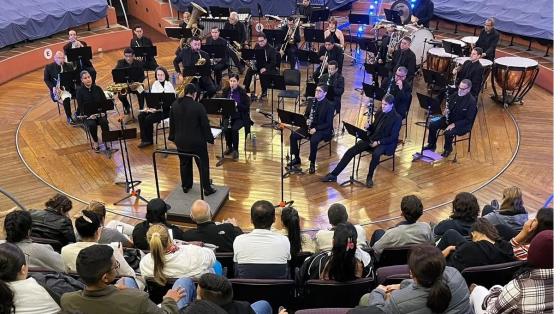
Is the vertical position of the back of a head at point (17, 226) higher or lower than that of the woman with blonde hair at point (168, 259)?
higher

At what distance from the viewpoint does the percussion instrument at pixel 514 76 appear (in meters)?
9.45

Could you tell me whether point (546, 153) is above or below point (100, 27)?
below

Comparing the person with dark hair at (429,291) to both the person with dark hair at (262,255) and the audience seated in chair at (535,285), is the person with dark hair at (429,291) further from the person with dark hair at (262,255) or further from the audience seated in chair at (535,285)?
the person with dark hair at (262,255)

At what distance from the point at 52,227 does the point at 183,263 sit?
5.07 feet

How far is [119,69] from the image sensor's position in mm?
8500

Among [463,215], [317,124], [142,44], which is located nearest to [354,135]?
[317,124]

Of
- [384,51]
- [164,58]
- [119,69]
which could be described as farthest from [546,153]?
[164,58]

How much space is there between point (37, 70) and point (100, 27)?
283 cm

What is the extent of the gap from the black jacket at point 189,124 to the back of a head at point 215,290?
138 inches

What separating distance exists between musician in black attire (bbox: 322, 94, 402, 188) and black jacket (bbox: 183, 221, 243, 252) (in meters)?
3.05

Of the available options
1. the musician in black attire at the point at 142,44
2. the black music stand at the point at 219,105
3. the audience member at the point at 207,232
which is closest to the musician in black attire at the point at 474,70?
the black music stand at the point at 219,105

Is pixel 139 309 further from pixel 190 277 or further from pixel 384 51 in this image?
pixel 384 51

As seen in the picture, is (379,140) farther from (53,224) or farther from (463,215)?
(53,224)

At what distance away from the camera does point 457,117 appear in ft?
25.5
